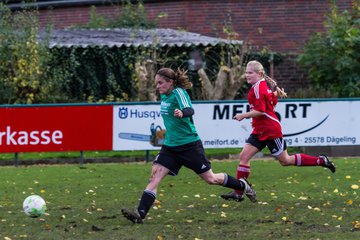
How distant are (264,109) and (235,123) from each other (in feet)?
22.1

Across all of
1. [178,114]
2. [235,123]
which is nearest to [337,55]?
[235,123]

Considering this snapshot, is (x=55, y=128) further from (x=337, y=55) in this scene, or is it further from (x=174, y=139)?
(x=337, y=55)

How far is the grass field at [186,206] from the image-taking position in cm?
855

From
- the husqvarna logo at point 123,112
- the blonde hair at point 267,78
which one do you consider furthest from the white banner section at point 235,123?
the blonde hair at point 267,78

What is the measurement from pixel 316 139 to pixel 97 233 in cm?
932

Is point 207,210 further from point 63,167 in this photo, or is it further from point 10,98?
point 10,98

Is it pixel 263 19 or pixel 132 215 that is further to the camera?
pixel 263 19

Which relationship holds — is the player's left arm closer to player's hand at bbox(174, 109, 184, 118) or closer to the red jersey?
player's hand at bbox(174, 109, 184, 118)

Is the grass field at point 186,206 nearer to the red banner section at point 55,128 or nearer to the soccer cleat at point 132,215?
the soccer cleat at point 132,215

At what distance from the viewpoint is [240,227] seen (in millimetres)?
8781

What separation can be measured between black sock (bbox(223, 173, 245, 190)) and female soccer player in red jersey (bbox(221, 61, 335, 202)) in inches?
14.8

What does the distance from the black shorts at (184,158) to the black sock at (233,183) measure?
1.33 ft

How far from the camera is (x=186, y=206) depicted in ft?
34.0

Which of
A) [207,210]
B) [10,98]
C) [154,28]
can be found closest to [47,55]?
[10,98]
